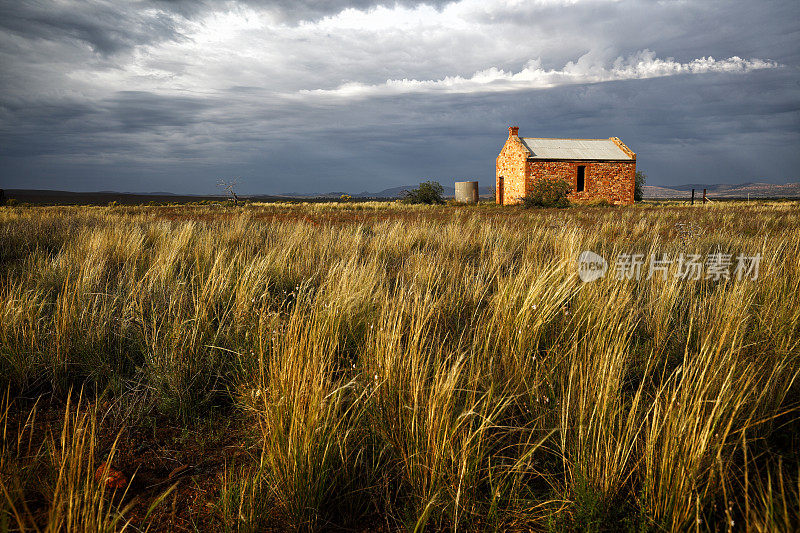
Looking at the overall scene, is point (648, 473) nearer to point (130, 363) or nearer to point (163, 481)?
point (163, 481)

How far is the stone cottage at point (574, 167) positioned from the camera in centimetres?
2908

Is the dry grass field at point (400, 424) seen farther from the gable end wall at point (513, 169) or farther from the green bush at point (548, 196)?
the gable end wall at point (513, 169)

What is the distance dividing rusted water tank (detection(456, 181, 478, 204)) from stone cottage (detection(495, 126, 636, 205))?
2.56m

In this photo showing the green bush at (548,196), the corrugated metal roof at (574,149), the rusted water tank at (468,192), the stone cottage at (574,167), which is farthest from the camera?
the rusted water tank at (468,192)

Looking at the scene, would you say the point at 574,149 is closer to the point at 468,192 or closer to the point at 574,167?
the point at 574,167

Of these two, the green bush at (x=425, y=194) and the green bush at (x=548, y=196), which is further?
the green bush at (x=425, y=194)

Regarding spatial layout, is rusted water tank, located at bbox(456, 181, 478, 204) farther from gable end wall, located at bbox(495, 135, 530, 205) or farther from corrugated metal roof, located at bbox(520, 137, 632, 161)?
corrugated metal roof, located at bbox(520, 137, 632, 161)

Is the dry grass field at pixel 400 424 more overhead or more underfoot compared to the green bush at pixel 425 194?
more underfoot

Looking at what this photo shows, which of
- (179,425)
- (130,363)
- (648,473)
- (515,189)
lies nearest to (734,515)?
(648,473)

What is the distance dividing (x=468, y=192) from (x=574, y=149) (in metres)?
8.26

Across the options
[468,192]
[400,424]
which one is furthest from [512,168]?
[400,424]

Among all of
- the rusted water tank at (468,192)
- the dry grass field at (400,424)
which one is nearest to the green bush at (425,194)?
the rusted water tank at (468,192)

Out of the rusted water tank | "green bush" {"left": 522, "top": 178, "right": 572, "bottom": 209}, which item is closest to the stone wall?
the rusted water tank

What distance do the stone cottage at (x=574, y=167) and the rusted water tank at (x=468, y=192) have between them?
2.56 metres
